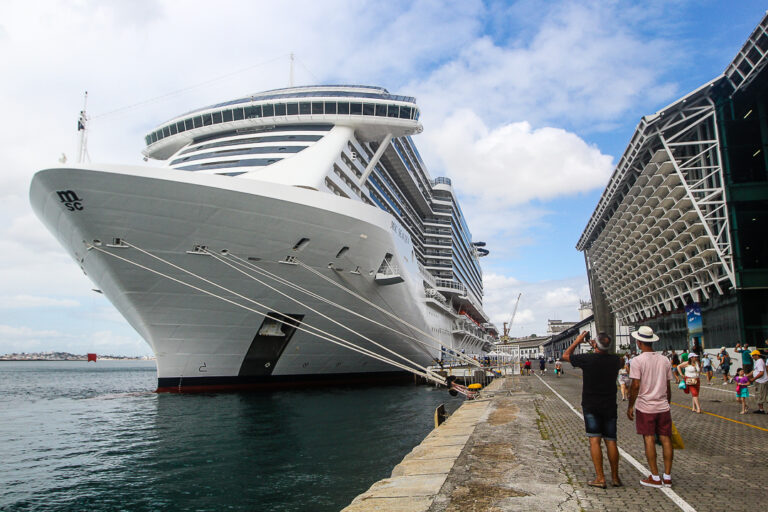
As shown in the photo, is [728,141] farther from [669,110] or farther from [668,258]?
[668,258]

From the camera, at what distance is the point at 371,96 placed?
24.8 m

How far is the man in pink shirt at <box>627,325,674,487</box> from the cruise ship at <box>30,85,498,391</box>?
1055 cm

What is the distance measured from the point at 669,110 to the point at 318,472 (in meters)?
30.4

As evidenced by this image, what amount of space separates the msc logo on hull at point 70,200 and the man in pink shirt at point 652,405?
1549 centimetres

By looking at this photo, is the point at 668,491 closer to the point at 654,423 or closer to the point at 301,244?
the point at 654,423

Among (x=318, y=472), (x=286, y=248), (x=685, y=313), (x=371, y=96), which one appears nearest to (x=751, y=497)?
(x=318, y=472)

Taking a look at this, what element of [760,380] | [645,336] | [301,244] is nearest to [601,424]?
[645,336]

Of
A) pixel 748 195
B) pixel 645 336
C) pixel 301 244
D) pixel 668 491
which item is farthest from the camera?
pixel 748 195

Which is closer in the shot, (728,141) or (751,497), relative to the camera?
(751,497)

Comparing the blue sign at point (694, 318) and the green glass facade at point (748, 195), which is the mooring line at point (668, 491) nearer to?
the green glass facade at point (748, 195)

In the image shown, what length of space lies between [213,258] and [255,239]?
1537mm

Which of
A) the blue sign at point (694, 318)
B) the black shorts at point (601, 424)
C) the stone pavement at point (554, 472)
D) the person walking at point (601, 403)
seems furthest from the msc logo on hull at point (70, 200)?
the blue sign at point (694, 318)

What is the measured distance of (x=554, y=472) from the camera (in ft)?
18.1

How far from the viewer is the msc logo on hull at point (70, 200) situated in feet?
49.3
